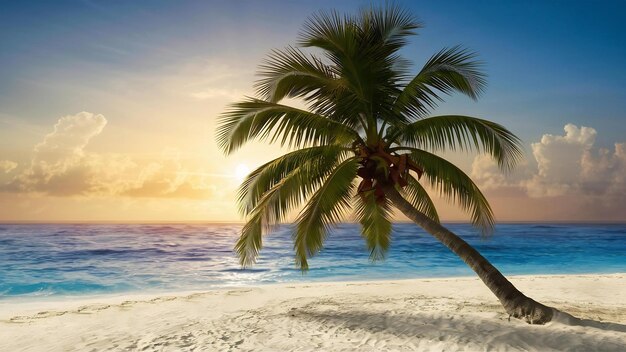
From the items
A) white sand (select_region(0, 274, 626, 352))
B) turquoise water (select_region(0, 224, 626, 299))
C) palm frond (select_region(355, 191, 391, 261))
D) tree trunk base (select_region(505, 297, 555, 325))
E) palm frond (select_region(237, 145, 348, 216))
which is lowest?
turquoise water (select_region(0, 224, 626, 299))

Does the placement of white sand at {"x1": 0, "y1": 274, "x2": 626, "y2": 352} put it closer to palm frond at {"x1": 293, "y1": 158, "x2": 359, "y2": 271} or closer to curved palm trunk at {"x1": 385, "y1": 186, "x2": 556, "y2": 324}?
curved palm trunk at {"x1": 385, "y1": 186, "x2": 556, "y2": 324}

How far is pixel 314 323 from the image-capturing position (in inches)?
312

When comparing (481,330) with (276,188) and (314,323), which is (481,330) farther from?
(276,188)

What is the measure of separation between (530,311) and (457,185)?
255cm

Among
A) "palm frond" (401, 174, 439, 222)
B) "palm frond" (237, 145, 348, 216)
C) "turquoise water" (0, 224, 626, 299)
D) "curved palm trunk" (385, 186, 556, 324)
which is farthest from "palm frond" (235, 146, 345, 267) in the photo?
"turquoise water" (0, 224, 626, 299)

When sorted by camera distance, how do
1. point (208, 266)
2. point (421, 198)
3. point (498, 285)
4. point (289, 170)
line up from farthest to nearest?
point (208, 266), point (421, 198), point (289, 170), point (498, 285)

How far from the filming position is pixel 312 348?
630cm

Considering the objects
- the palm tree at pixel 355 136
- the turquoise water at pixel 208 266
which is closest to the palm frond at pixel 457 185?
the palm tree at pixel 355 136

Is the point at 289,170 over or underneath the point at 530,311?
over

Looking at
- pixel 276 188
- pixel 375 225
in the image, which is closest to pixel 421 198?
pixel 375 225

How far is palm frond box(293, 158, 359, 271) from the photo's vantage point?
25.5ft

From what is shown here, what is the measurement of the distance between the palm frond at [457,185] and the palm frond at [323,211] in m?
1.47

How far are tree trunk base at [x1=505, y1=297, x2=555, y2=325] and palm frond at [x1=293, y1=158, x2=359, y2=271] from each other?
11.1ft

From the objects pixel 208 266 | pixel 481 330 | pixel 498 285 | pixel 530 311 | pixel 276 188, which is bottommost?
pixel 208 266
